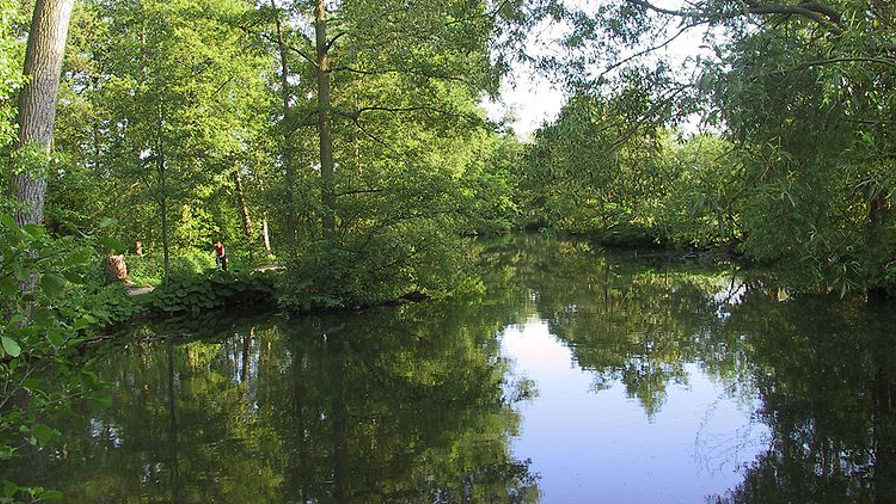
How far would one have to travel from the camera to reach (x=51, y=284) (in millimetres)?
2086

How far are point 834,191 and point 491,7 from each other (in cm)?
393

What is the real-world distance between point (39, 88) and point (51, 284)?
7.37 m

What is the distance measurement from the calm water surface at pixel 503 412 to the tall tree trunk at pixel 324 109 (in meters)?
2.94

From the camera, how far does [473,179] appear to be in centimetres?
1759

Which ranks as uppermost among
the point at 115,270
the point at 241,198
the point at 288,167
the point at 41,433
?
the point at 241,198

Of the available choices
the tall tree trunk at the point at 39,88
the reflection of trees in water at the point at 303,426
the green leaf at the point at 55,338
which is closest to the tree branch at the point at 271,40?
the reflection of trees in water at the point at 303,426

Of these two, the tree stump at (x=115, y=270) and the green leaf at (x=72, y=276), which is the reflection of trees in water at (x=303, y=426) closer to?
the green leaf at (x=72, y=276)

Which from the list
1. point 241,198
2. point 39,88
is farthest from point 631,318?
point 241,198

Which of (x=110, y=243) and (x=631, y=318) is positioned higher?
(x=631, y=318)

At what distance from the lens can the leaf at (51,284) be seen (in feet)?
6.79

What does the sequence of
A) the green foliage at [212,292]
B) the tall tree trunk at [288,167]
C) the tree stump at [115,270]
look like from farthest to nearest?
1. the tree stump at [115,270]
2. the green foliage at [212,292]
3. the tall tree trunk at [288,167]

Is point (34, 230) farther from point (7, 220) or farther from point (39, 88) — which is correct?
point (39, 88)

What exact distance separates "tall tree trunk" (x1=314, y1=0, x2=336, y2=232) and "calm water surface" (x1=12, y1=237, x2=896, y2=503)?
9.64ft

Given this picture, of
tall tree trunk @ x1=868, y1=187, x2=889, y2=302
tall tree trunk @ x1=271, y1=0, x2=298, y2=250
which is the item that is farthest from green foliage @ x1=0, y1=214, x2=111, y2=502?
tall tree trunk @ x1=271, y1=0, x2=298, y2=250
